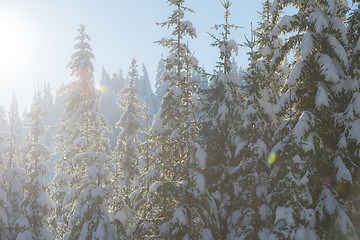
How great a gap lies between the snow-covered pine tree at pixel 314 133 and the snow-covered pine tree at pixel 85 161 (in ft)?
31.4

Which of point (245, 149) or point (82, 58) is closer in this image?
point (245, 149)

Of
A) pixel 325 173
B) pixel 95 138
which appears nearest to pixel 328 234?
pixel 325 173

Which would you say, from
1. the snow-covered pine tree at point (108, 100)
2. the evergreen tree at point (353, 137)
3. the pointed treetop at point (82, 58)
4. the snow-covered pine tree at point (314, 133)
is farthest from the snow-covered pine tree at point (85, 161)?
the snow-covered pine tree at point (108, 100)

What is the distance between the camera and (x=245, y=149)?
45.8ft

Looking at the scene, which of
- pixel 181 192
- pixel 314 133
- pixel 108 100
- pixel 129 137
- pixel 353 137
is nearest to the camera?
pixel 353 137

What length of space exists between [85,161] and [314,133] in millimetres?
12515

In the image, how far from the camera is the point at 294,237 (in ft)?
29.6

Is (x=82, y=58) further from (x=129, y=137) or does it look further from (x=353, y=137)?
(x=353, y=137)

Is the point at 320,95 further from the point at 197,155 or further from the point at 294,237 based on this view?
the point at 197,155

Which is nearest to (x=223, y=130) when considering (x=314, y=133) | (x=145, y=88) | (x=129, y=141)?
(x=314, y=133)

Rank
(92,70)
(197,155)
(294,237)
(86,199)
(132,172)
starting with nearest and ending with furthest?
1. (294,237)
2. (197,155)
3. (86,199)
4. (92,70)
5. (132,172)

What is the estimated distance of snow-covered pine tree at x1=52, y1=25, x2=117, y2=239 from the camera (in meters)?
16.2

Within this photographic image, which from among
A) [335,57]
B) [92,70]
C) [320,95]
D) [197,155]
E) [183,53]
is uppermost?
[92,70]

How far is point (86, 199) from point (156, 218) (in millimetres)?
5251
